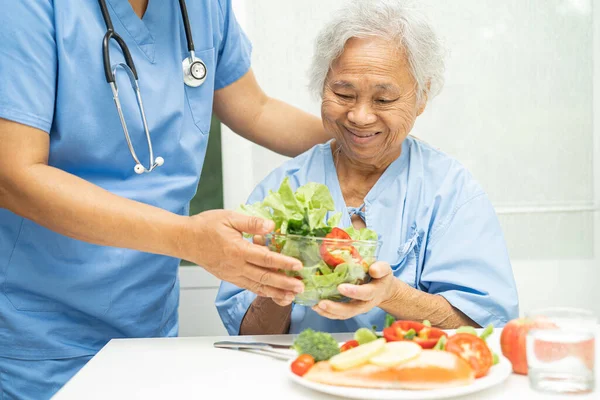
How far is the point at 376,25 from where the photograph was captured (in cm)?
176

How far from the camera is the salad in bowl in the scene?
4.31ft

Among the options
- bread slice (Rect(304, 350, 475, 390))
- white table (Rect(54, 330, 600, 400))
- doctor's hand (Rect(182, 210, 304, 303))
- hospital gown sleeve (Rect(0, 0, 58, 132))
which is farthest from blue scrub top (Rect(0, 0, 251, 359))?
bread slice (Rect(304, 350, 475, 390))

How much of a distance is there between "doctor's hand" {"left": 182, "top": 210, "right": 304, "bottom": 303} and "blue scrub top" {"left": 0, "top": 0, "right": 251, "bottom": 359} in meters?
0.33

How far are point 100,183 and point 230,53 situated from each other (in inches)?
23.0

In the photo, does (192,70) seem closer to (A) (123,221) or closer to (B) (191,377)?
(A) (123,221)

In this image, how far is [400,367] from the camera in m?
1.08

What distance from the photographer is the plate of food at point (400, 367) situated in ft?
3.53

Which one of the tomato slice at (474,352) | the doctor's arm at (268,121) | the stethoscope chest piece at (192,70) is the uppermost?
the stethoscope chest piece at (192,70)

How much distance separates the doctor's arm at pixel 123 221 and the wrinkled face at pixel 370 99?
0.56m

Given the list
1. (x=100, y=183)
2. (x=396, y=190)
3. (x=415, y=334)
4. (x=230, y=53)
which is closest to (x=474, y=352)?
(x=415, y=334)

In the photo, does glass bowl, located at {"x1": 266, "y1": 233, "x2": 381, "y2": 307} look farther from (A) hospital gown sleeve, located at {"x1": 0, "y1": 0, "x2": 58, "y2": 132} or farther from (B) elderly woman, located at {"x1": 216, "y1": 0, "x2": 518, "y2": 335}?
(A) hospital gown sleeve, located at {"x1": 0, "y1": 0, "x2": 58, "y2": 132}

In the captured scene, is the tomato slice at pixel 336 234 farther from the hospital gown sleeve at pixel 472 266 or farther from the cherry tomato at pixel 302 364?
the hospital gown sleeve at pixel 472 266

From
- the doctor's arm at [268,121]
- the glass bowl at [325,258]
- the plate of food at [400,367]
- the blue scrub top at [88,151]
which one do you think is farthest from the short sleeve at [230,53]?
the plate of food at [400,367]

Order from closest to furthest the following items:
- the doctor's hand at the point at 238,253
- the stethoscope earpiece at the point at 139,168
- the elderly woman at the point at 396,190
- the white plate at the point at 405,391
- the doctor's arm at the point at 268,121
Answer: the white plate at the point at 405,391
the doctor's hand at the point at 238,253
the stethoscope earpiece at the point at 139,168
the elderly woman at the point at 396,190
the doctor's arm at the point at 268,121
